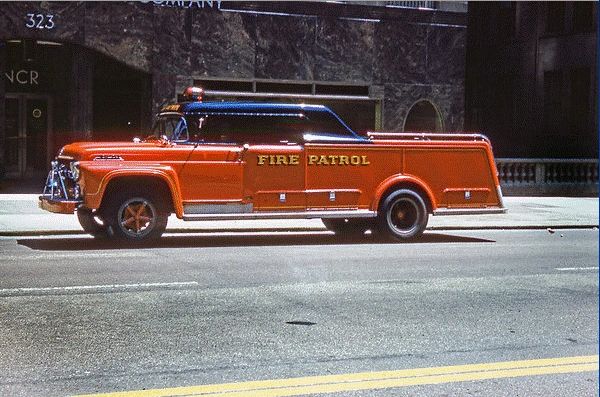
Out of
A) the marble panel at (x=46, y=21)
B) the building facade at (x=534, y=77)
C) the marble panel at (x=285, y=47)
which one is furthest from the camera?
the building facade at (x=534, y=77)

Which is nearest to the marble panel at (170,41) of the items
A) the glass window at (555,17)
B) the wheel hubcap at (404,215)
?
the wheel hubcap at (404,215)

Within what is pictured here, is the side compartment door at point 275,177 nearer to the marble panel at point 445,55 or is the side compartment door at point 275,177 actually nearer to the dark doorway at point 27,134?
the dark doorway at point 27,134

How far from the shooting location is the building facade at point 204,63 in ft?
80.6

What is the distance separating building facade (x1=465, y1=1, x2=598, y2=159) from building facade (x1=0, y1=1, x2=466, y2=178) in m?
8.50

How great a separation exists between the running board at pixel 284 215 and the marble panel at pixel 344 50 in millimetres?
11230

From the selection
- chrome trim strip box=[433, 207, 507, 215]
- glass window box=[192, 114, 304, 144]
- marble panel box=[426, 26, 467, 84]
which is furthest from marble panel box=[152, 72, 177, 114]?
chrome trim strip box=[433, 207, 507, 215]

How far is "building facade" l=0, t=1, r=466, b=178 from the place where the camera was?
2458 centimetres

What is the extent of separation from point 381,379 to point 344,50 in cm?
2104

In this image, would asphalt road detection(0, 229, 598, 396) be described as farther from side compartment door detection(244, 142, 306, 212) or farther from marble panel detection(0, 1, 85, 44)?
marble panel detection(0, 1, 85, 44)

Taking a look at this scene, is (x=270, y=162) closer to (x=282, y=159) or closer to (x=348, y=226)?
(x=282, y=159)

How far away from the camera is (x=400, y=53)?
1077 inches

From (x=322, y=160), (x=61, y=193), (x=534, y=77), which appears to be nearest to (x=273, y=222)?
(x=322, y=160)

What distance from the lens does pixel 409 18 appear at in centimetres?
2733

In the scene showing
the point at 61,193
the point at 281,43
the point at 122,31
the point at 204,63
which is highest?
the point at 122,31
